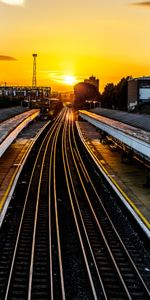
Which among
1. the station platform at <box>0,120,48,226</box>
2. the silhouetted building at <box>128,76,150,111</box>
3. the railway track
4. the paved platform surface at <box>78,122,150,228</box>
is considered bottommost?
the railway track

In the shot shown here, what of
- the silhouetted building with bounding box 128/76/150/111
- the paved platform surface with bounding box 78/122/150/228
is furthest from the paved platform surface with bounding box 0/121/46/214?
the silhouetted building with bounding box 128/76/150/111

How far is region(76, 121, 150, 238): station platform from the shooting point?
17.4 m

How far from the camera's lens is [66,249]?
1451 centimetres

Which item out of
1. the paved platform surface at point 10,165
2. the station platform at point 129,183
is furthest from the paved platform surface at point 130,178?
the paved platform surface at point 10,165

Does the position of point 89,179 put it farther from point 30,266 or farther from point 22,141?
point 22,141

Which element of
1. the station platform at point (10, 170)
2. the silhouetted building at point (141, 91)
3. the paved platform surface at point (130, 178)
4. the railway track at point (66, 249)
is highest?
the silhouetted building at point (141, 91)

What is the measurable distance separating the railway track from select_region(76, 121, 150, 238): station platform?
90cm

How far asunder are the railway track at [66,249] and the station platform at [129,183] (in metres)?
0.90

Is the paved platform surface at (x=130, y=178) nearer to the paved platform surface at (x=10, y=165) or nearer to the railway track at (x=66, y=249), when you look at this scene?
the railway track at (x=66, y=249)

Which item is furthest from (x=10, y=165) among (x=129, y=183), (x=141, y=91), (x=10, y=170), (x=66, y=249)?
(x=141, y=91)

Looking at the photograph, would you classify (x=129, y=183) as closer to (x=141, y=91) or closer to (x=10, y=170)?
(x=10, y=170)

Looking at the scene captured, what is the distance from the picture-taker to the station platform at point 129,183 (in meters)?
17.4

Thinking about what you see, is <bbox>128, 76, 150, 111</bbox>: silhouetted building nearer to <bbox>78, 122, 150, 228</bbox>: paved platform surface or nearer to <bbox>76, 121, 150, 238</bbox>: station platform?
<bbox>78, 122, 150, 228</bbox>: paved platform surface

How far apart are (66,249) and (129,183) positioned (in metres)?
9.83
